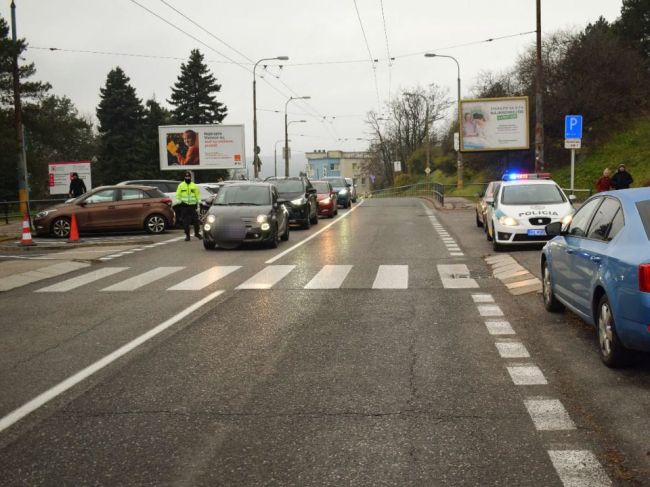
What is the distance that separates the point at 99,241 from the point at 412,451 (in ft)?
61.6

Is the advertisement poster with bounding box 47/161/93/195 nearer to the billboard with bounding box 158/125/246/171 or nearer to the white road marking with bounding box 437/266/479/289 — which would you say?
the billboard with bounding box 158/125/246/171

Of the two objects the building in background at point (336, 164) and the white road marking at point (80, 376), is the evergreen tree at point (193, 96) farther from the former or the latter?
the building in background at point (336, 164)

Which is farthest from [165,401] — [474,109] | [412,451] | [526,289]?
[474,109]

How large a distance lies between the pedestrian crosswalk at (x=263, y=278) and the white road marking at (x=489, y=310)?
5.66 feet

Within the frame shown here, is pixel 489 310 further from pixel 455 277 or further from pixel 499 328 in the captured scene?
pixel 455 277

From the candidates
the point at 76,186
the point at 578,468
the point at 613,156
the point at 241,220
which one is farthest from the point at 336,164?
the point at 578,468

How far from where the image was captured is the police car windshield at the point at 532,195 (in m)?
17.4

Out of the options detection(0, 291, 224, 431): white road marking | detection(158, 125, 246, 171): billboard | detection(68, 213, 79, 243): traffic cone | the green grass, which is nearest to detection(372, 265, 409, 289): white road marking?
detection(0, 291, 224, 431): white road marking

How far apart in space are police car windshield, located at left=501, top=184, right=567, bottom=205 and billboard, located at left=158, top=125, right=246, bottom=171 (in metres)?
35.5

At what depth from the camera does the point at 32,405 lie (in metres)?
5.50

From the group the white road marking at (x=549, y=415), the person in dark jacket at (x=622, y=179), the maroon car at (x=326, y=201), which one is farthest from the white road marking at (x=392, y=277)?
the maroon car at (x=326, y=201)

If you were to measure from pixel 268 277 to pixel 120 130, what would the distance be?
78157mm

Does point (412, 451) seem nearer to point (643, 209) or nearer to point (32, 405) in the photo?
point (32, 405)

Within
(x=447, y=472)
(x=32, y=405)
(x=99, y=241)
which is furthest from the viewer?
(x=99, y=241)
